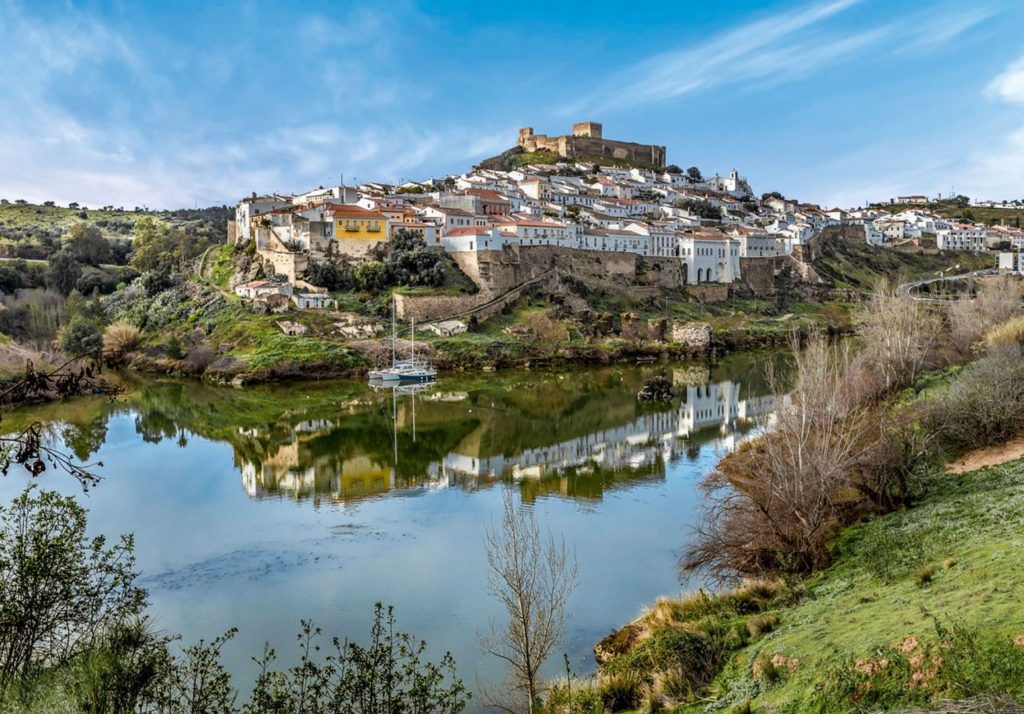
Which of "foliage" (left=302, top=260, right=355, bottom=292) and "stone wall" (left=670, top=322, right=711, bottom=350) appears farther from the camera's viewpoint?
"stone wall" (left=670, top=322, right=711, bottom=350)

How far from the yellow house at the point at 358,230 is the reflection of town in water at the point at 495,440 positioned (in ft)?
66.8

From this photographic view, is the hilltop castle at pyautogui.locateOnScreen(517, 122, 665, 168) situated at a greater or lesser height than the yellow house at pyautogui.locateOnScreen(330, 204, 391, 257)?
greater

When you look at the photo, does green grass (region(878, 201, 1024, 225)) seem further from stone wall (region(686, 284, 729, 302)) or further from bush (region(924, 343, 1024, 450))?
bush (region(924, 343, 1024, 450))

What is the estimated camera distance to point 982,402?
18766 mm

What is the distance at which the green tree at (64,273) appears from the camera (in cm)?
6475

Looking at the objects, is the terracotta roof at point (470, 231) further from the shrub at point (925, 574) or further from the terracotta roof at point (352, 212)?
the shrub at point (925, 574)

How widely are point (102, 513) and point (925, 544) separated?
1912 centimetres

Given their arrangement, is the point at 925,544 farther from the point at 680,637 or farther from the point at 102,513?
the point at 102,513

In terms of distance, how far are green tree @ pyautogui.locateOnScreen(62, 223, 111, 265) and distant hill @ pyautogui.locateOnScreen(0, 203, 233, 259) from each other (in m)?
4.62

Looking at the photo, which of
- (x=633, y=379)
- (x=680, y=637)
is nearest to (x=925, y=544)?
(x=680, y=637)

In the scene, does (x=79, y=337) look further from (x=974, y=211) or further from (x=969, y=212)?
(x=974, y=211)

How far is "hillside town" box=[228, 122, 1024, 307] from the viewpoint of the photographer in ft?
193

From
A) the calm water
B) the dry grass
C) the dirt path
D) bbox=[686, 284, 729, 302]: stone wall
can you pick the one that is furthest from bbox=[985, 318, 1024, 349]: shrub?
bbox=[686, 284, 729, 302]: stone wall

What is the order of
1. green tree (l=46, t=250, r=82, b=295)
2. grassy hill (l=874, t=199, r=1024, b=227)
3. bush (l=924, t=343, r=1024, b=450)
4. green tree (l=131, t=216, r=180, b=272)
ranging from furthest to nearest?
grassy hill (l=874, t=199, r=1024, b=227)
green tree (l=131, t=216, r=180, b=272)
green tree (l=46, t=250, r=82, b=295)
bush (l=924, t=343, r=1024, b=450)
